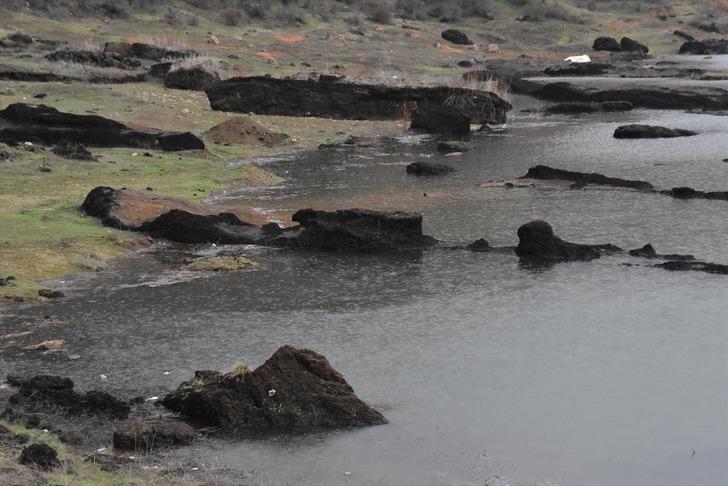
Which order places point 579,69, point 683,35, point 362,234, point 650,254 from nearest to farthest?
point 650,254 < point 362,234 < point 579,69 < point 683,35

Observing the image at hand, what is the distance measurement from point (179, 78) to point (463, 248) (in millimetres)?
26599

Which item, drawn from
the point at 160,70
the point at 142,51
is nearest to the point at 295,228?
the point at 160,70

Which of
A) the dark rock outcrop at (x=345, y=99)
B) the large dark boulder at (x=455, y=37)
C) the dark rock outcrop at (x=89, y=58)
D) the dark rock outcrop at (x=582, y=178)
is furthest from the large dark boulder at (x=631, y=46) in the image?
the dark rock outcrop at (x=582, y=178)

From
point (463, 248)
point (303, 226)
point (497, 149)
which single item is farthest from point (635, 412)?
point (497, 149)

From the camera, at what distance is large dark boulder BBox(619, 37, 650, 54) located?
8419 cm

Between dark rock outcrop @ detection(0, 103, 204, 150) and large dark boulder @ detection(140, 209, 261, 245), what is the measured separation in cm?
999

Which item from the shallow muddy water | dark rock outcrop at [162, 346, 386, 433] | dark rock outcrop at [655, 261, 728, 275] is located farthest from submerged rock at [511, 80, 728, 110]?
dark rock outcrop at [162, 346, 386, 433]

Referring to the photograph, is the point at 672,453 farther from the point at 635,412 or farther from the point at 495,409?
the point at 495,409

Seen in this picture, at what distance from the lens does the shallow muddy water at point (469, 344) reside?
11.5 meters

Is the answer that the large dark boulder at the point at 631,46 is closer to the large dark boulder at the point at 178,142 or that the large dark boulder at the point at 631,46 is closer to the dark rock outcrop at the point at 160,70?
the dark rock outcrop at the point at 160,70

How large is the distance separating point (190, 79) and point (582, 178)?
21292 mm

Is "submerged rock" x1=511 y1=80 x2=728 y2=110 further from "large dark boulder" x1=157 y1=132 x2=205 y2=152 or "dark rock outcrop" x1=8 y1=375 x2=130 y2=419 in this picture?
"dark rock outcrop" x1=8 y1=375 x2=130 y2=419

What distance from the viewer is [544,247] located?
20453 millimetres

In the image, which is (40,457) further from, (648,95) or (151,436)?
(648,95)
